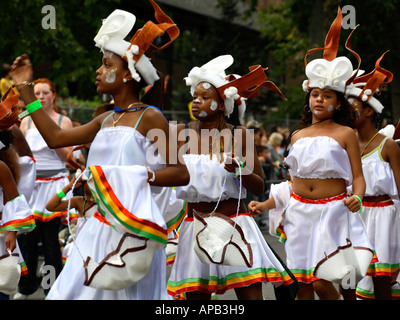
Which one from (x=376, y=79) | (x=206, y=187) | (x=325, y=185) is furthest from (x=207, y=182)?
(x=376, y=79)

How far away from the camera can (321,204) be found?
19.2ft

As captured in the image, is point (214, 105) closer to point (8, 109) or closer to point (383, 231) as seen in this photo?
point (8, 109)

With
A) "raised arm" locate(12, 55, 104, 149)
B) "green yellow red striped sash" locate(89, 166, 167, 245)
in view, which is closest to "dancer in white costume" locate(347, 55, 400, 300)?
"raised arm" locate(12, 55, 104, 149)

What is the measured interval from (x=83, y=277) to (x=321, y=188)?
2.23 meters

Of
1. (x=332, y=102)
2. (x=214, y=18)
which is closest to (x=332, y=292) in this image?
(x=332, y=102)

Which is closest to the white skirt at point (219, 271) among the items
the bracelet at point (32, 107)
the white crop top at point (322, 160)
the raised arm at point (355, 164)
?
the white crop top at point (322, 160)

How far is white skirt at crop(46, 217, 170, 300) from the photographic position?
4.34 m

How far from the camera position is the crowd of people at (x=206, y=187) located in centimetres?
435

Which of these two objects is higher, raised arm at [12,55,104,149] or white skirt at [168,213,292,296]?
raised arm at [12,55,104,149]

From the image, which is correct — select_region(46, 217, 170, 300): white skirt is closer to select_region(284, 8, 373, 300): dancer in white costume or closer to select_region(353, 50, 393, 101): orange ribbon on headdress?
select_region(284, 8, 373, 300): dancer in white costume

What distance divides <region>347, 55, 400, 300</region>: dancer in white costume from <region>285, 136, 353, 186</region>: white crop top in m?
1.04

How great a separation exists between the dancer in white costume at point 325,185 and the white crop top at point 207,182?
0.51 meters

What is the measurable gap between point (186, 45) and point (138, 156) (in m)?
30.9

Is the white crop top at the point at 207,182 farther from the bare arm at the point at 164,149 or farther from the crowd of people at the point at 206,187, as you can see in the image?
the bare arm at the point at 164,149
